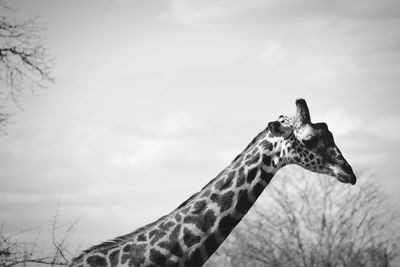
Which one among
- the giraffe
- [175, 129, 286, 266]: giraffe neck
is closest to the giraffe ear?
the giraffe

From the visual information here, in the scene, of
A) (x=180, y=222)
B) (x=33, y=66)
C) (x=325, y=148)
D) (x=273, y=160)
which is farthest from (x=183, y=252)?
(x=33, y=66)

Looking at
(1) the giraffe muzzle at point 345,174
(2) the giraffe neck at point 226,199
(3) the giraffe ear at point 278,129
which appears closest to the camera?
(2) the giraffe neck at point 226,199

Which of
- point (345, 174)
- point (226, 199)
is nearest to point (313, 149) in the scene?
point (345, 174)

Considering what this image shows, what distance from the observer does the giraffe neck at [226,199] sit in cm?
518

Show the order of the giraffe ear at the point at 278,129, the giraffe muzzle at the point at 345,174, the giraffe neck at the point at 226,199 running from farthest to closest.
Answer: the giraffe ear at the point at 278,129 < the giraffe muzzle at the point at 345,174 < the giraffe neck at the point at 226,199

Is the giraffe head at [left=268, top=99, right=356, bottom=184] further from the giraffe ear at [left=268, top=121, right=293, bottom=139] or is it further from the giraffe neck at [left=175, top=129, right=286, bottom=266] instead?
the giraffe neck at [left=175, top=129, right=286, bottom=266]

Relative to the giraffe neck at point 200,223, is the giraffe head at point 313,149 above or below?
above

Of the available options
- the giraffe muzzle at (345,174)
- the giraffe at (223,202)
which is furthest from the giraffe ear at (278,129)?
the giraffe muzzle at (345,174)

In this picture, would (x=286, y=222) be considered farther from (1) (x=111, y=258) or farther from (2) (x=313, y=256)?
(1) (x=111, y=258)

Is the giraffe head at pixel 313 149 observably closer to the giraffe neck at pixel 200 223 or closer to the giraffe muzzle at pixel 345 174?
the giraffe muzzle at pixel 345 174

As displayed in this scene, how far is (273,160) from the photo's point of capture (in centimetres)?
563

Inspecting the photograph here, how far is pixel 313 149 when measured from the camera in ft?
18.5

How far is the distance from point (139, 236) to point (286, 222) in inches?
856

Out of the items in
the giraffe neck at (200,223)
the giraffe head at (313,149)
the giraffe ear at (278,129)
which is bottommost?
the giraffe neck at (200,223)
